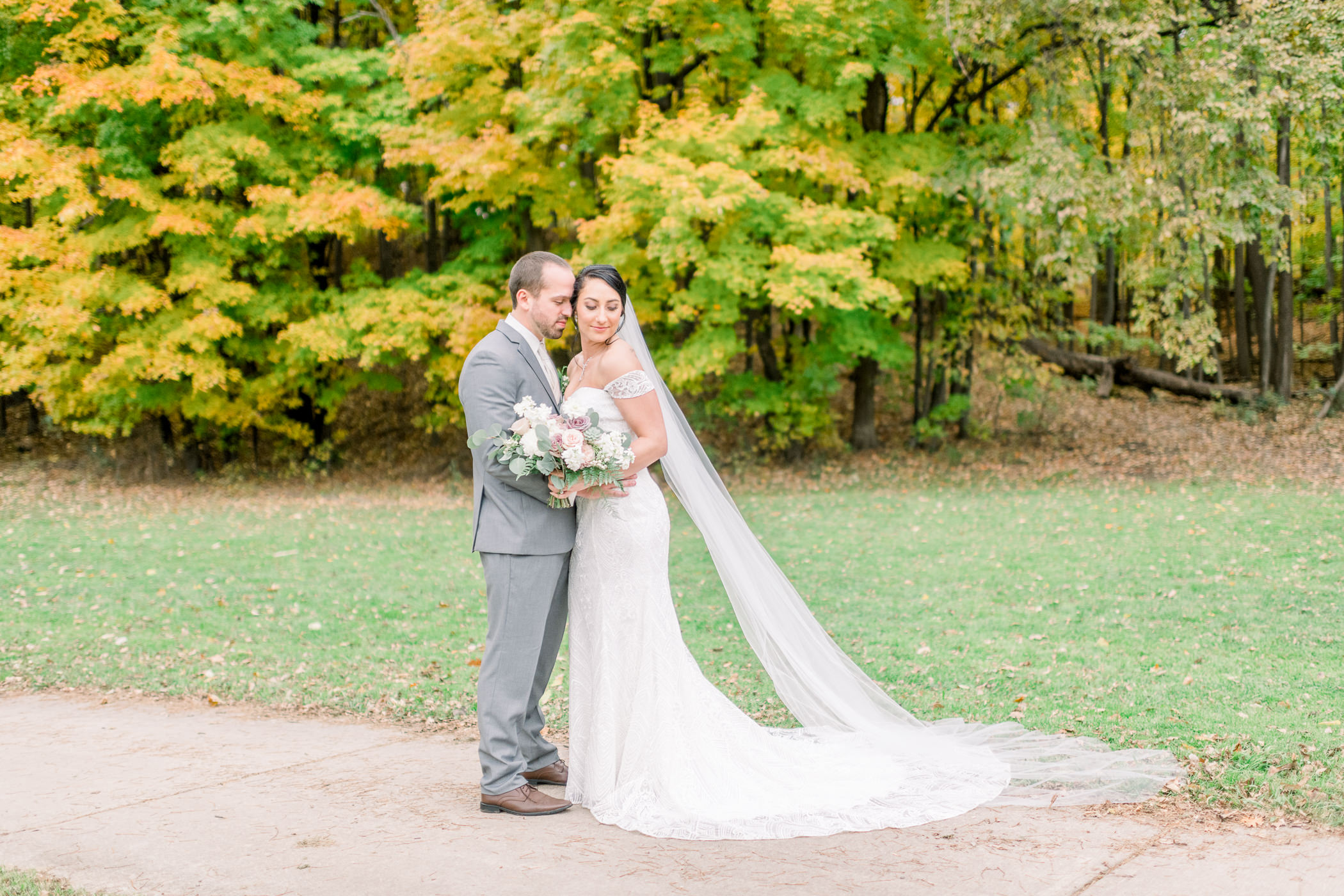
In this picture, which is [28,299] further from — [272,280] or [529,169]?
[529,169]

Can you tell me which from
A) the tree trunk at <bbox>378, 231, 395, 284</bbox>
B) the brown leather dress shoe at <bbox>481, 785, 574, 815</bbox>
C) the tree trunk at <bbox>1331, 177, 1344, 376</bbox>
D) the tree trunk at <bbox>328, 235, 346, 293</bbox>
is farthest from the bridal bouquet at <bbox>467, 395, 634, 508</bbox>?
the tree trunk at <bbox>1331, 177, 1344, 376</bbox>

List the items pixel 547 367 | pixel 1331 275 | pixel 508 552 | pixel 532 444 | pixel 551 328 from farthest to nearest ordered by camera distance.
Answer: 1. pixel 1331 275
2. pixel 547 367
3. pixel 551 328
4. pixel 508 552
5. pixel 532 444

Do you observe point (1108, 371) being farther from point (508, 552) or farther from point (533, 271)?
point (508, 552)

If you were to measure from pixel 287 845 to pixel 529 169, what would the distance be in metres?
13.2

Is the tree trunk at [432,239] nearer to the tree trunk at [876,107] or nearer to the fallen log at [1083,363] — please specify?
the tree trunk at [876,107]

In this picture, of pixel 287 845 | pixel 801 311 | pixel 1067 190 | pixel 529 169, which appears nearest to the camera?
pixel 287 845

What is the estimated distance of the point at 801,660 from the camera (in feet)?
16.9

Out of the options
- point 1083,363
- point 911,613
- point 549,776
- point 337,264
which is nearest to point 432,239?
point 337,264

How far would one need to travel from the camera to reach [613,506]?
15.2ft

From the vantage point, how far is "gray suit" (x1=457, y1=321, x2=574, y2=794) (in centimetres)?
440

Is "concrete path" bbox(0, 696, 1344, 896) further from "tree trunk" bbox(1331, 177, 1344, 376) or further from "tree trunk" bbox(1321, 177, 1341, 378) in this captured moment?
"tree trunk" bbox(1321, 177, 1341, 378)

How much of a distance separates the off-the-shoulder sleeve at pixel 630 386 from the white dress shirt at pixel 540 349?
0.31 m

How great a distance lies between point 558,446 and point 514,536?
501 millimetres

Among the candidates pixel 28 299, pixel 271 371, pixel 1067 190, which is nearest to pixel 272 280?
pixel 271 371
